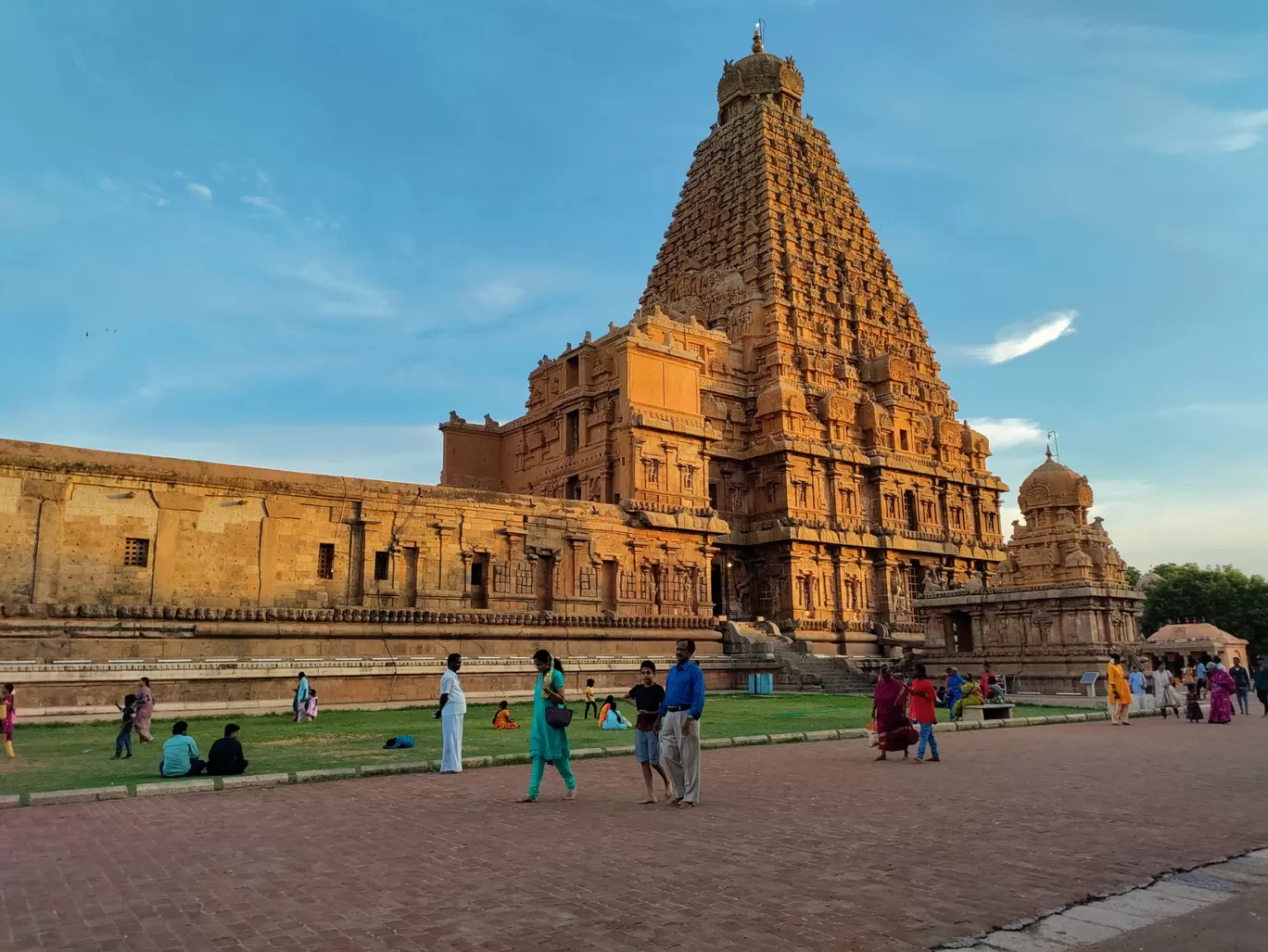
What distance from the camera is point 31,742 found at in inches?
683

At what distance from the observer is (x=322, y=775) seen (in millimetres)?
12297

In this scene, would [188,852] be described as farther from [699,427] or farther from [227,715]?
[699,427]

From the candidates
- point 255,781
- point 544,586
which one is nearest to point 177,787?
point 255,781

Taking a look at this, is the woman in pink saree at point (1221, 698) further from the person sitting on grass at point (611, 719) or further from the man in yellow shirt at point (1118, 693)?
the person sitting on grass at point (611, 719)

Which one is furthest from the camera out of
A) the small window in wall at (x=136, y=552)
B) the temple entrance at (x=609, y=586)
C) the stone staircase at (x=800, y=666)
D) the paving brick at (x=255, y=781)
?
the stone staircase at (x=800, y=666)

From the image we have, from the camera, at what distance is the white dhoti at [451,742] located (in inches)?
506

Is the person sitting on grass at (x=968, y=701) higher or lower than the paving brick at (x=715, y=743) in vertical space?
higher

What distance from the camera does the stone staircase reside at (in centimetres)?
3469

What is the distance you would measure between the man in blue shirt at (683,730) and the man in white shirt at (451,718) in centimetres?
375

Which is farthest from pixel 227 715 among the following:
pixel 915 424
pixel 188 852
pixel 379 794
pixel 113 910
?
pixel 915 424

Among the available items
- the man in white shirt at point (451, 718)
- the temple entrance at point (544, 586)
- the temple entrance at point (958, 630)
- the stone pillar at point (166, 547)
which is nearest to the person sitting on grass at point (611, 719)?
the man in white shirt at point (451, 718)

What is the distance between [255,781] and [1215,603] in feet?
244

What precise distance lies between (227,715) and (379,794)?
13.7m

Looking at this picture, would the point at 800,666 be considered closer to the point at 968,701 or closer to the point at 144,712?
the point at 968,701
